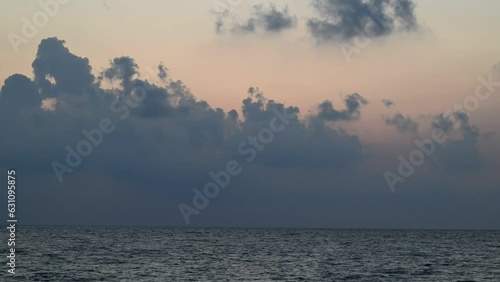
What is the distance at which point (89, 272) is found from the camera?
79.2 metres

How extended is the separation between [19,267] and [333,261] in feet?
162

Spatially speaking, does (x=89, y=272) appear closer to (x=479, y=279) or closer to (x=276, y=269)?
(x=276, y=269)

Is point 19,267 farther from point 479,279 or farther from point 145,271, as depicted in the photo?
point 479,279

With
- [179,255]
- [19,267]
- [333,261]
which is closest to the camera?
[19,267]

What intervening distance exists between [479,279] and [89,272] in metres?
50.2

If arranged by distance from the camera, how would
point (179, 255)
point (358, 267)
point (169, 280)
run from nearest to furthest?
point (169, 280) < point (358, 267) < point (179, 255)

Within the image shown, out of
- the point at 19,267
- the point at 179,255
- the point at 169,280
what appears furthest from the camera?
the point at 179,255

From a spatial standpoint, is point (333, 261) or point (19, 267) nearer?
point (19, 267)

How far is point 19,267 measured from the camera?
3275 inches

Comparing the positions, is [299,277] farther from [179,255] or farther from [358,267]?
[179,255]

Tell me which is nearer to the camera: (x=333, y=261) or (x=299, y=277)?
(x=299, y=277)

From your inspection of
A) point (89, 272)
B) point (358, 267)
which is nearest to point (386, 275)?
point (358, 267)

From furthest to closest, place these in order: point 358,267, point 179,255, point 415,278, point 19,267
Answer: point 179,255, point 358,267, point 19,267, point 415,278

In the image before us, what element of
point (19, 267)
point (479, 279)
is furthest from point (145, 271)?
point (479, 279)
